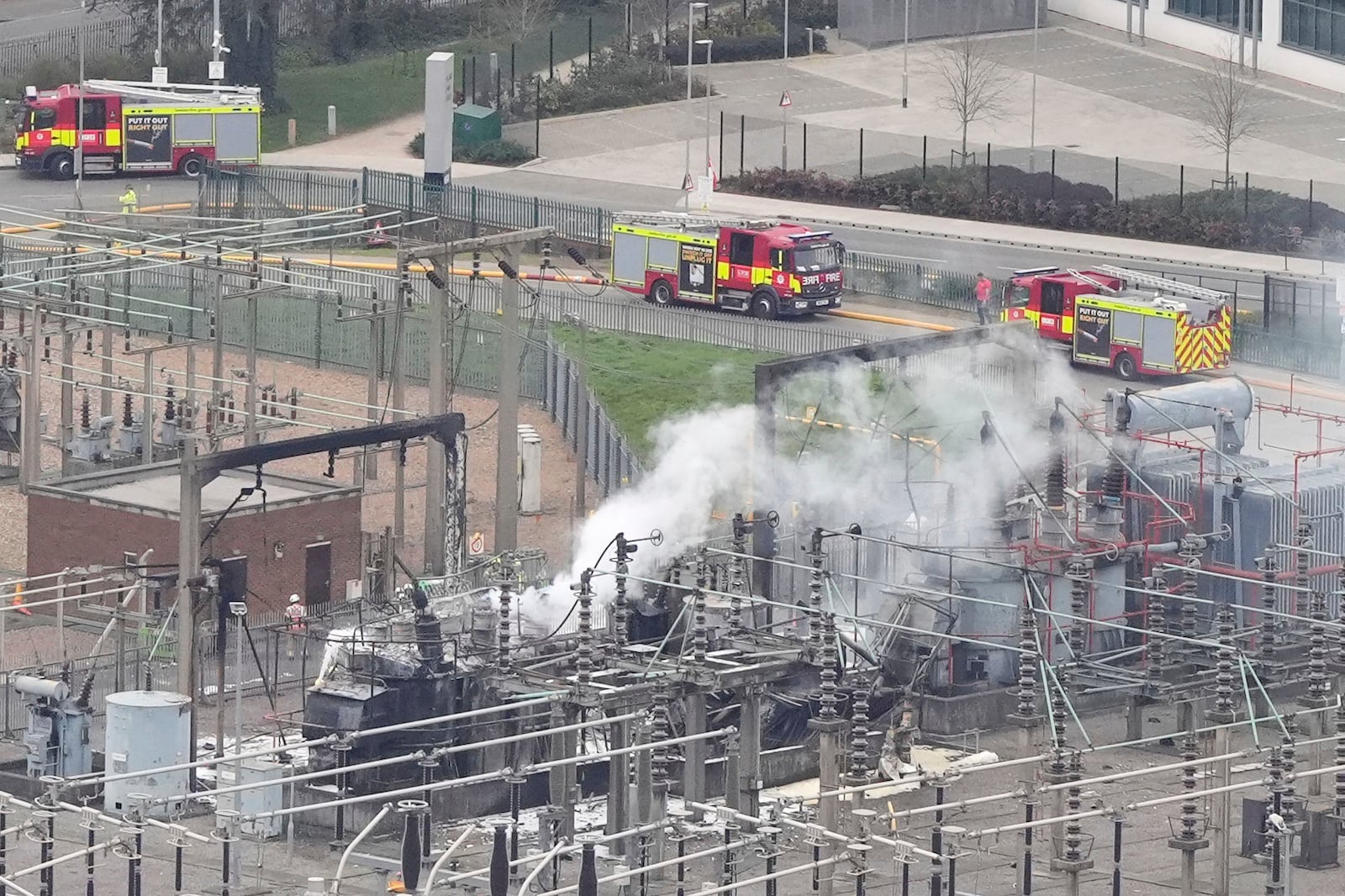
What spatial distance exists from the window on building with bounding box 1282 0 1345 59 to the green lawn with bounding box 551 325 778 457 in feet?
117

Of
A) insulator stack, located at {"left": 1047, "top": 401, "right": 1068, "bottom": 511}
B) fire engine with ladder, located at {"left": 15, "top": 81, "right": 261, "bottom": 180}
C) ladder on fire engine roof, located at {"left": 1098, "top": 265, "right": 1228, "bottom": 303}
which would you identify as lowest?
insulator stack, located at {"left": 1047, "top": 401, "right": 1068, "bottom": 511}

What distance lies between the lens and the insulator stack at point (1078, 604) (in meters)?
41.8

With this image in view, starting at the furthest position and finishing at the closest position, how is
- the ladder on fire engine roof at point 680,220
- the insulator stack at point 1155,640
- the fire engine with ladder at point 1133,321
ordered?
1. the ladder on fire engine roof at point 680,220
2. the fire engine with ladder at point 1133,321
3. the insulator stack at point 1155,640

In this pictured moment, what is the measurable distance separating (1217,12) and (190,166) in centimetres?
3399

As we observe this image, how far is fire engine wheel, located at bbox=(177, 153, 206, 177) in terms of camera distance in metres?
83.1

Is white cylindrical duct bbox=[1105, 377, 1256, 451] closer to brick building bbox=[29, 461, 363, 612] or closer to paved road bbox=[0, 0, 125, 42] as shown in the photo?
brick building bbox=[29, 461, 363, 612]

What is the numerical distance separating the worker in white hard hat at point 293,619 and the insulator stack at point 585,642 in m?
8.21

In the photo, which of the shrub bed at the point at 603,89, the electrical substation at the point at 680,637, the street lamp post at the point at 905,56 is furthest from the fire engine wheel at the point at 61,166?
the street lamp post at the point at 905,56

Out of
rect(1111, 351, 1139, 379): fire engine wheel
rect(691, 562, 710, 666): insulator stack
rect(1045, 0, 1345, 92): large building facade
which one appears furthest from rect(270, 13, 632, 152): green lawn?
rect(691, 562, 710, 666): insulator stack

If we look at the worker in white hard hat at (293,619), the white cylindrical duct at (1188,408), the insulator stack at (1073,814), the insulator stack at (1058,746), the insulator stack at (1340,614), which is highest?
the white cylindrical duct at (1188,408)

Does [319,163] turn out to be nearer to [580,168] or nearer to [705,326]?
[580,168]

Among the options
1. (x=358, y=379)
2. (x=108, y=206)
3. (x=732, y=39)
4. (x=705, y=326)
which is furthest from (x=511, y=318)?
(x=732, y=39)

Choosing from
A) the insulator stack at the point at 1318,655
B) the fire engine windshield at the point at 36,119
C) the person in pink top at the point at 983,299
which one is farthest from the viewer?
the fire engine windshield at the point at 36,119

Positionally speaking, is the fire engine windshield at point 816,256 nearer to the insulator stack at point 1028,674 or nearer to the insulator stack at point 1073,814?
the insulator stack at point 1028,674
